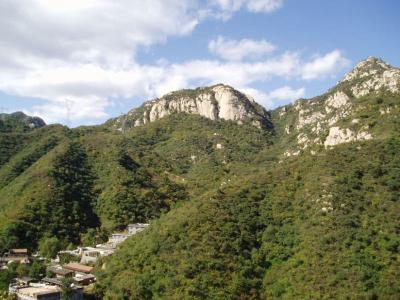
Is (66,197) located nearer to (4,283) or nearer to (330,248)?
(4,283)

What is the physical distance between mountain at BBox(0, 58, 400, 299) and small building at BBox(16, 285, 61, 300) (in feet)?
17.1

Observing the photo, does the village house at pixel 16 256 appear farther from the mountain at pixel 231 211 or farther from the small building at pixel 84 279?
the small building at pixel 84 279

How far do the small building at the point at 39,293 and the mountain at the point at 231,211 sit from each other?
5.20m

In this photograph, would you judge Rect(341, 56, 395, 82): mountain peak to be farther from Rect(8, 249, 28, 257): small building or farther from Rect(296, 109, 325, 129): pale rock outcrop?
Rect(8, 249, 28, 257): small building

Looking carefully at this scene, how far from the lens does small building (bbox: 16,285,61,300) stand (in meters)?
53.7

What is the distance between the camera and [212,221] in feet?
208

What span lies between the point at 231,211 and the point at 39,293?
26.2m

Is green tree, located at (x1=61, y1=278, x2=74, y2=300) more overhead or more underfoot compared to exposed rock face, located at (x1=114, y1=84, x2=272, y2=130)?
more underfoot

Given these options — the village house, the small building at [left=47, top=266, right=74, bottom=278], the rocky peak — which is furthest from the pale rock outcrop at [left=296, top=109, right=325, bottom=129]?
the small building at [left=47, top=266, right=74, bottom=278]

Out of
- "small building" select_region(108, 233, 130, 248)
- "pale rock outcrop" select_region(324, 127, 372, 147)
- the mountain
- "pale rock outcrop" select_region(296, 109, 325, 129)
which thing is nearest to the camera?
the mountain

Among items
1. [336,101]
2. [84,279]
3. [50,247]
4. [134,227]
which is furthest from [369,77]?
[84,279]

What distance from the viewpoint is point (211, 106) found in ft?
573

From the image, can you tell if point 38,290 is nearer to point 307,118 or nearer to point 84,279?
point 84,279

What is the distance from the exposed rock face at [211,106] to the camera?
570 feet
